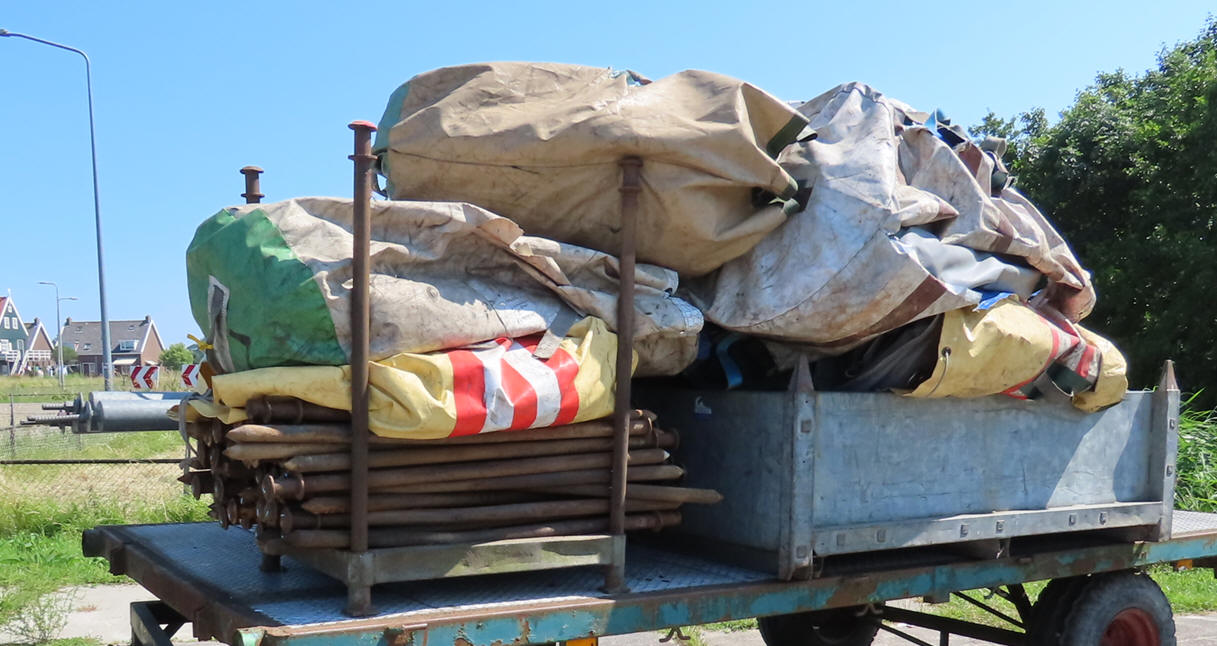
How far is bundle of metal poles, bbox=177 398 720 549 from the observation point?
Result: 2.89 meters

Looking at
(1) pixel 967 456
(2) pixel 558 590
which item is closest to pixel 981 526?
(1) pixel 967 456

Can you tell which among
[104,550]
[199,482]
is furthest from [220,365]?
[104,550]

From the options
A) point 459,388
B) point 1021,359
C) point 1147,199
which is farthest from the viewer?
point 1147,199

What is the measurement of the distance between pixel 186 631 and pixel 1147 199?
1675 cm

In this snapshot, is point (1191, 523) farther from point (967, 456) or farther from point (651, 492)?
point (651, 492)

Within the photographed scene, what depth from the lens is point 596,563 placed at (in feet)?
10.7

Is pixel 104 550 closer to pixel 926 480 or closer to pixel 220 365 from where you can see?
pixel 220 365

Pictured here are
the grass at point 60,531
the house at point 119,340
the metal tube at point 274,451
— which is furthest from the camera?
the house at point 119,340

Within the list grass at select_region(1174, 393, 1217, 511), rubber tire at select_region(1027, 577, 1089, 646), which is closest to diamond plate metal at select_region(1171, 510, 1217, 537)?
rubber tire at select_region(1027, 577, 1089, 646)

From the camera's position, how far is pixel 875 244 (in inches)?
137

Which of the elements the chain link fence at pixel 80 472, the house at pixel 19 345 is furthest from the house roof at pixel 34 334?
the chain link fence at pixel 80 472

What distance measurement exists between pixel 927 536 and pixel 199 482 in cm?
259

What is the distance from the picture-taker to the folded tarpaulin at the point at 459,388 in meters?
2.88

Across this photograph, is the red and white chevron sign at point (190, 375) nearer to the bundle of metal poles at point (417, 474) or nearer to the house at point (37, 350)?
the bundle of metal poles at point (417, 474)
